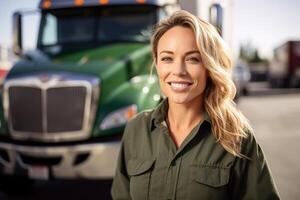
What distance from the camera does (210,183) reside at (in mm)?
1750

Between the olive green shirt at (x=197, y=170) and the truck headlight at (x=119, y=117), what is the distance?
2.20 metres

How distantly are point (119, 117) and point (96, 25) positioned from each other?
5.80 ft

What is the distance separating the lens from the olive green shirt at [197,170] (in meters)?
1.75

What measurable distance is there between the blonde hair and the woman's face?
0.13ft

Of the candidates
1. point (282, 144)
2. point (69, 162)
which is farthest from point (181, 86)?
point (282, 144)

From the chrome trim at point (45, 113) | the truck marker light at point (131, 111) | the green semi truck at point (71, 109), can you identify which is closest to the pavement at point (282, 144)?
the truck marker light at point (131, 111)

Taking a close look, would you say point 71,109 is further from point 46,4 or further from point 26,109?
point 46,4

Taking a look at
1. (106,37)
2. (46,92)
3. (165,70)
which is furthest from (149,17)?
(165,70)

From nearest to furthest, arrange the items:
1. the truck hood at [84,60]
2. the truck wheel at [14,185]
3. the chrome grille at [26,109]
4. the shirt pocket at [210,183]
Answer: the shirt pocket at [210,183], the chrome grille at [26,109], the truck hood at [84,60], the truck wheel at [14,185]

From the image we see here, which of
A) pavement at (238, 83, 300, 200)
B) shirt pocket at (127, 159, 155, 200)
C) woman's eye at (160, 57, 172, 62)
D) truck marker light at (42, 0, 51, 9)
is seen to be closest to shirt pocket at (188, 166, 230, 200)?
shirt pocket at (127, 159, 155, 200)

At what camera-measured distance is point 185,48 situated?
5.88 ft

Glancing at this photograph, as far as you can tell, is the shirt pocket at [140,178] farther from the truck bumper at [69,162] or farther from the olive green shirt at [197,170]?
the truck bumper at [69,162]

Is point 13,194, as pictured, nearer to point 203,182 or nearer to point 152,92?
point 152,92

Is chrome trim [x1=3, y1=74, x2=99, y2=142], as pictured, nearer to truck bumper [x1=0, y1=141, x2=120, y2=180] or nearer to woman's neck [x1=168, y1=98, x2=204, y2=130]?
truck bumper [x1=0, y1=141, x2=120, y2=180]
